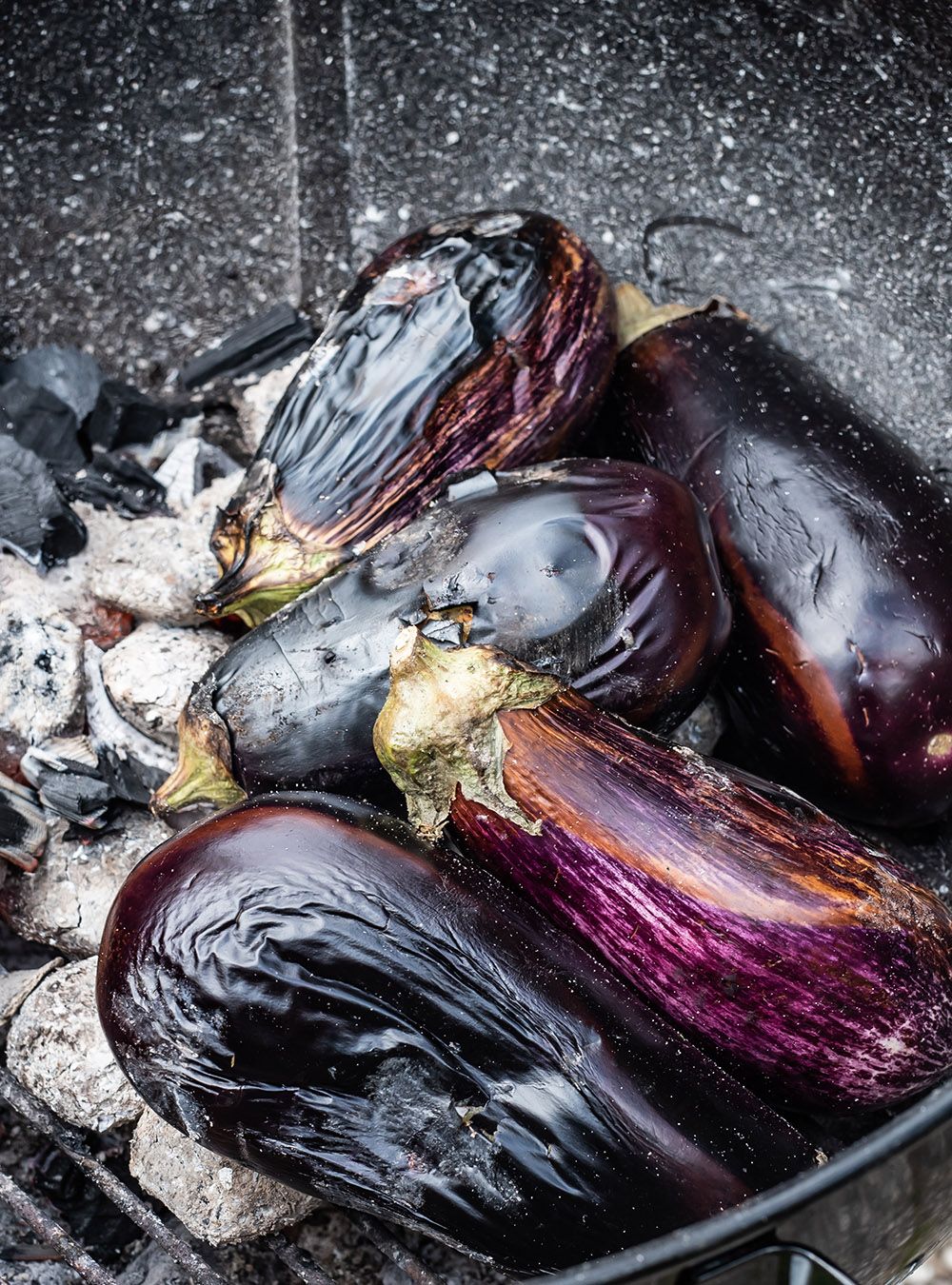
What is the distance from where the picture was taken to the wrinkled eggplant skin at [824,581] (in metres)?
1.12

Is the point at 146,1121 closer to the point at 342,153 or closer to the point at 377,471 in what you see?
the point at 377,471

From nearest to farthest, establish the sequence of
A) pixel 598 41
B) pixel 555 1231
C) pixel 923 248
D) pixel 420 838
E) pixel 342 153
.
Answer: pixel 555 1231 < pixel 420 838 < pixel 923 248 < pixel 598 41 < pixel 342 153

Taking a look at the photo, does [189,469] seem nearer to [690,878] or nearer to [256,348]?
[256,348]

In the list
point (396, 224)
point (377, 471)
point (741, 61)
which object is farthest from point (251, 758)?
point (741, 61)

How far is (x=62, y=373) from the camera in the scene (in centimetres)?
159

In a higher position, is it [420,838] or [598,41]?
[598,41]

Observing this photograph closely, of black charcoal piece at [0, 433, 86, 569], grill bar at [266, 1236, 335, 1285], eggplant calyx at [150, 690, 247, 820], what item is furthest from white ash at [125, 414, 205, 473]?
grill bar at [266, 1236, 335, 1285]

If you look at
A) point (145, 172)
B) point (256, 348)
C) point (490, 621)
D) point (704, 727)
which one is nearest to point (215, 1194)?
point (490, 621)

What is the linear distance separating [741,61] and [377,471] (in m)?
0.74

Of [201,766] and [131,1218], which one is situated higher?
[201,766]

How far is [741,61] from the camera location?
4.77ft

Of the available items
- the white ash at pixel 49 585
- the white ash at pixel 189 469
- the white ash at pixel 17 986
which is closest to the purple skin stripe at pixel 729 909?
the white ash at pixel 17 986

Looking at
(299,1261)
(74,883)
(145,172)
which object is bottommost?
(299,1261)

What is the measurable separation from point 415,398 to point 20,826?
2.02ft
